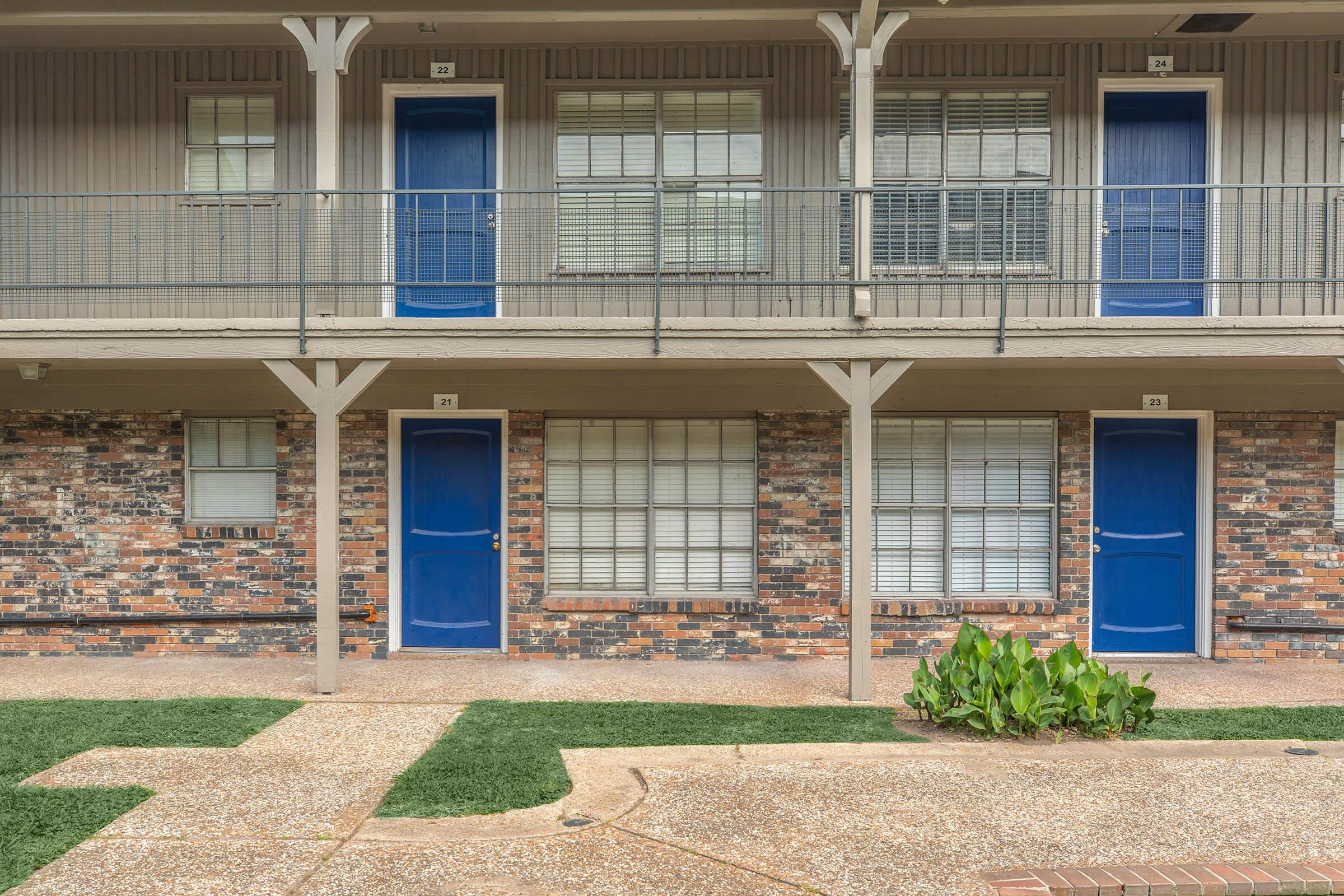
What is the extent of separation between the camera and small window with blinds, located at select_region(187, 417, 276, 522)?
9.02 m

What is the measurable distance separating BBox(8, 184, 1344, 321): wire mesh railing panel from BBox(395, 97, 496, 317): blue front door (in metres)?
0.03

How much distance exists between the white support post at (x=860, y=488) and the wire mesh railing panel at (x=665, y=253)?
44.5 inches

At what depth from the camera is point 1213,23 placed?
8203 mm

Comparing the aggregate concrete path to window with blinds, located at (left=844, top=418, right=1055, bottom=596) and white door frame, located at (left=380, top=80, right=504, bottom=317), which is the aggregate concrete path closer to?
window with blinds, located at (left=844, top=418, right=1055, bottom=596)

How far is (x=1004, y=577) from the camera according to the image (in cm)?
892

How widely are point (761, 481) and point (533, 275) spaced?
269 cm

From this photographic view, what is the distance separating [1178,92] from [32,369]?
10.2m

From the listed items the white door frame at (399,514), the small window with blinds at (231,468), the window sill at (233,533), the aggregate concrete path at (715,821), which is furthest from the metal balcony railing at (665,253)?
the aggregate concrete path at (715,821)

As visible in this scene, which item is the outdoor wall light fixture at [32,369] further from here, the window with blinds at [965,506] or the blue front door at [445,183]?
the window with blinds at [965,506]

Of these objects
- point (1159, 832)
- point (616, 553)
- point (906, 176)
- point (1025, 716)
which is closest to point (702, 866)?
point (1159, 832)

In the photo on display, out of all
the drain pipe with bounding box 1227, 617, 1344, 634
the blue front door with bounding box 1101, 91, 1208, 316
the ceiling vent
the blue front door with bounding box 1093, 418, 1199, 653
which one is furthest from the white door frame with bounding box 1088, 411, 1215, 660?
the ceiling vent

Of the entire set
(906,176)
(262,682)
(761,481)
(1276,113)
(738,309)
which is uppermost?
(1276,113)

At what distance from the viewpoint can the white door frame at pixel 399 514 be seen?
8867 mm

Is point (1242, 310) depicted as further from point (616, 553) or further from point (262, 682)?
point (262, 682)
